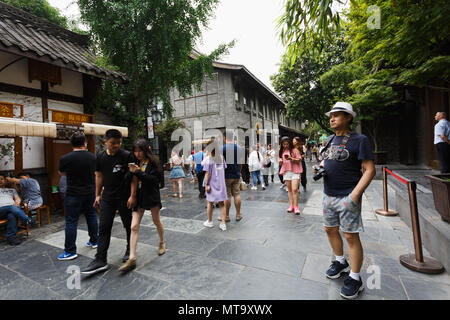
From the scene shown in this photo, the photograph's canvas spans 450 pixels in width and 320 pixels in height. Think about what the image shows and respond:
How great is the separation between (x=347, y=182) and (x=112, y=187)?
3.00 metres

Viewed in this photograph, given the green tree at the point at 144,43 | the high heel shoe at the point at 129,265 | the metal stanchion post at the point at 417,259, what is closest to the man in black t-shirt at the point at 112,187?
the high heel shoe at the point at 129,265

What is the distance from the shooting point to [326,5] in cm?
214

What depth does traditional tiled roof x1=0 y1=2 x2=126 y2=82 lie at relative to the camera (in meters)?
4.84

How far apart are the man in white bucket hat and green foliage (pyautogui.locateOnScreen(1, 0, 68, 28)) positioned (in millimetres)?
14964

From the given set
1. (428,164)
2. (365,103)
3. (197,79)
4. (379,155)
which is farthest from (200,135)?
(428,164)

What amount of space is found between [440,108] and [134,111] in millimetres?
12087

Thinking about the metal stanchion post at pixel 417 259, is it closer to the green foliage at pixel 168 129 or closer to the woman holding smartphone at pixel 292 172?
the woman holding smartphone at pixel 292 172

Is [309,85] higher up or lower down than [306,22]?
higher up

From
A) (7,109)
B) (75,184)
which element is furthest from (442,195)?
(7,109)

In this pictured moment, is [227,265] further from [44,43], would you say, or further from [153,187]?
[44,43]

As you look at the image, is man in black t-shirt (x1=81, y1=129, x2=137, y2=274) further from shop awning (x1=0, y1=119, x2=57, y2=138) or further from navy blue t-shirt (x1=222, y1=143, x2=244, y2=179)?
shop awning (x1=0, y1=119, x2=57, y2=138)

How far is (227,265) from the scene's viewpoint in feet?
9.69

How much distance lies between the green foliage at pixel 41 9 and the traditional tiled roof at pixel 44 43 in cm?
606

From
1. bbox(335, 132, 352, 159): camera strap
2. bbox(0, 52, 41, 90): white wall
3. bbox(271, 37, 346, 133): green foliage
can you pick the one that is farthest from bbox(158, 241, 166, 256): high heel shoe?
bbox(271, 37, 346, 133): green foliage
